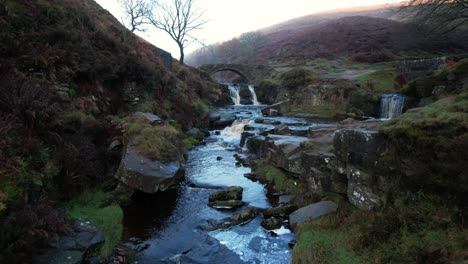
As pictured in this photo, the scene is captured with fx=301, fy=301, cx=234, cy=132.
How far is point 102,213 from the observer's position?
722cm

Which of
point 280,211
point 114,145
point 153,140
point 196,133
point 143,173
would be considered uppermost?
point 153,140

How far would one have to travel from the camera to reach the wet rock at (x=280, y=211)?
25.4 ft

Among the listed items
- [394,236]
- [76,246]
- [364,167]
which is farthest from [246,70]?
[394,236]

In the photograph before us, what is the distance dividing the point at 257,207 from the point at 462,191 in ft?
15.7

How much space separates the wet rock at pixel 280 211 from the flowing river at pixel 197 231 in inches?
10.2

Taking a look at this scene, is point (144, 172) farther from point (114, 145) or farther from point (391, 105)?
point (391, 105)

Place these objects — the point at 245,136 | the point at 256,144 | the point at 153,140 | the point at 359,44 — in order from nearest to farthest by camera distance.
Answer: the point at 153,140 < the point at 256,144 < the point at 245,136 < the point at 359,44

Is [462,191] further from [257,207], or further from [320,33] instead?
[320,33]

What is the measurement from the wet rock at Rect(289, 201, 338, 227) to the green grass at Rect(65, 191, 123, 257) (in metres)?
3.97

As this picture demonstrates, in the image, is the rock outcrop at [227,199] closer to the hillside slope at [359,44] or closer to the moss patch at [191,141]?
the moss patch at [191,141]

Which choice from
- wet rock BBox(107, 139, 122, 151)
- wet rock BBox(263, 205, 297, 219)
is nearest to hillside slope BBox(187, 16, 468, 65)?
wet rock BBox(263, 205, 297, 219)

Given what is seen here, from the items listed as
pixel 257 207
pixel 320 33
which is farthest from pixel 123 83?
pixel 320 33

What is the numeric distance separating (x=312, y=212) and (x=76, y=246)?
4.84 m

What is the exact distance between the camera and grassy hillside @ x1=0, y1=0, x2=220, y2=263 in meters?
5.30
